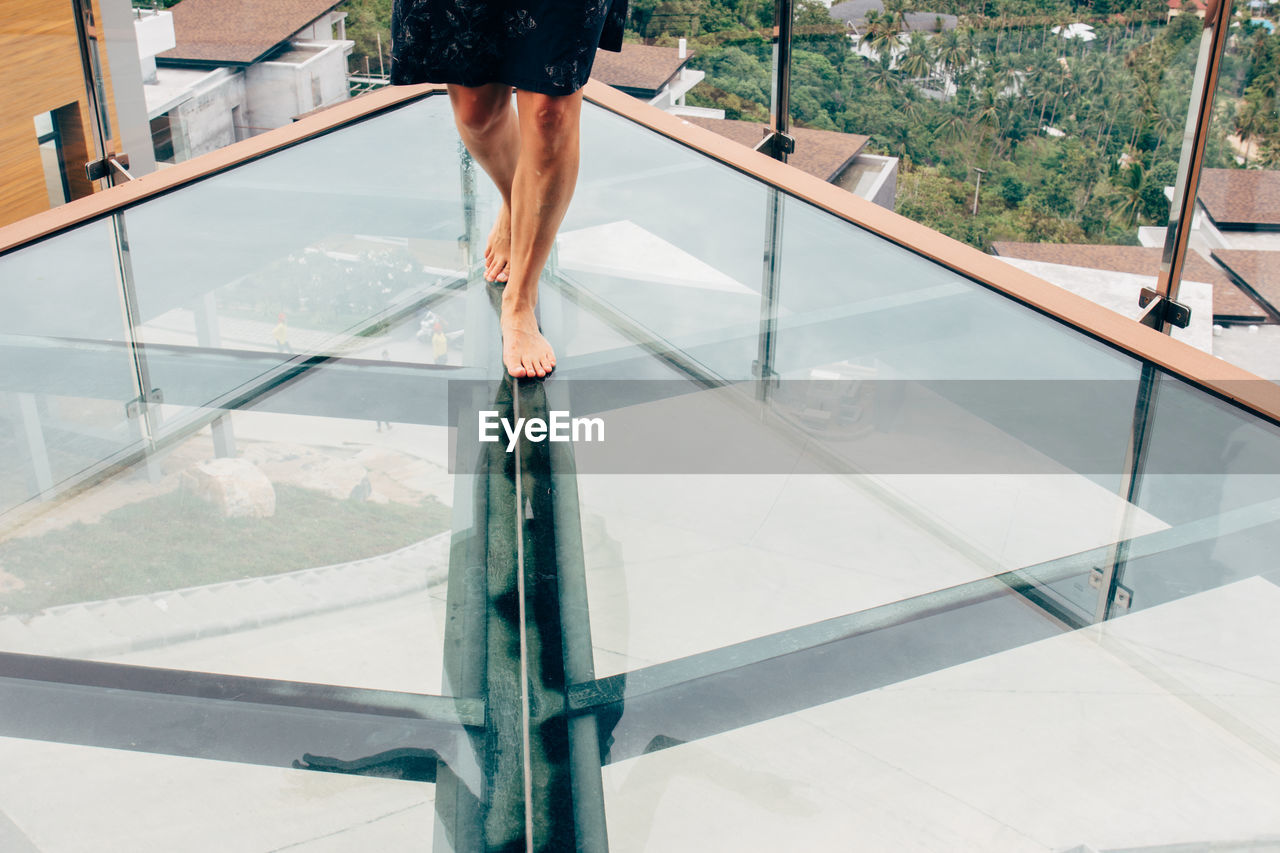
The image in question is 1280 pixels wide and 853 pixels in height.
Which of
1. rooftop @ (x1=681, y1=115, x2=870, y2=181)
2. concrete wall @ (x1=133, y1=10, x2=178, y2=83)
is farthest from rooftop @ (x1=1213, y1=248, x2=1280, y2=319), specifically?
concrete wall @ (x1=133, y1=10, x2=178, y2=83)

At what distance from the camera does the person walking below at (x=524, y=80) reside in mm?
1458

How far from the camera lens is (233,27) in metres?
3.25

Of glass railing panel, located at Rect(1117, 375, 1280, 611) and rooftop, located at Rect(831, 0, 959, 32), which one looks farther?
rooftop, located at Rect(831, 0, 959, 32)

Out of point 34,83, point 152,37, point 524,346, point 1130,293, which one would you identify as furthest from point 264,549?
point 152,37

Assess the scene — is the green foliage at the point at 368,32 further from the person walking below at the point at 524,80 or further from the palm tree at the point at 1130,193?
the palm tree at the point at 1130,193

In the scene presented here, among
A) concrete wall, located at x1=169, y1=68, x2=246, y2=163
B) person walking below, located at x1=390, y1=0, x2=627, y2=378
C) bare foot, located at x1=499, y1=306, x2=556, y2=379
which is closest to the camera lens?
person walking below, located at x1=390, y1=0, x2=627, y2=378

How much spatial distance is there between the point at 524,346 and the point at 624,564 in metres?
0.64

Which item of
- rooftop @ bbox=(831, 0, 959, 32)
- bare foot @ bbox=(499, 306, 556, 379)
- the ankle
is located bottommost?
bare foot @ bbox=(499, 306, 556, 379)

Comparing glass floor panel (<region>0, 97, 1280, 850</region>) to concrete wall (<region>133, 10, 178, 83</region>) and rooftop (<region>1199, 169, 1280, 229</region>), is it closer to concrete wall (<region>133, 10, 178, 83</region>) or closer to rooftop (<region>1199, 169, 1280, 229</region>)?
rooftop (<region>1199, 169, 1280, 229</region>)

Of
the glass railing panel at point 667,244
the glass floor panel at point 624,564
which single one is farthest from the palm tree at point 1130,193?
the glass railing panel at point 667,244

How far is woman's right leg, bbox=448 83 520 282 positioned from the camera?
1.74 metres

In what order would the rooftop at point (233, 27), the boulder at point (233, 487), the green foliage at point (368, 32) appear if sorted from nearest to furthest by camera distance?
the boulder at point (233, 487), the green foliage at point (368, 32), the rooftop at point (233, 27)

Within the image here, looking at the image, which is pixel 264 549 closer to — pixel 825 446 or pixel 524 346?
pixel 524 346

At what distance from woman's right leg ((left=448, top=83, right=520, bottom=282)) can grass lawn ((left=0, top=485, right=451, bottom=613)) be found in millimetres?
812
